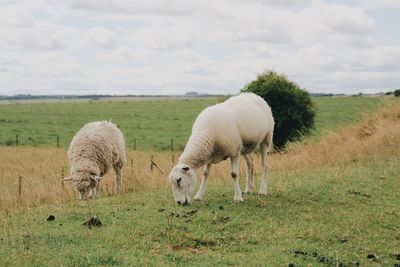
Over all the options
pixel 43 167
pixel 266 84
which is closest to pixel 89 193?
pixel 43 167

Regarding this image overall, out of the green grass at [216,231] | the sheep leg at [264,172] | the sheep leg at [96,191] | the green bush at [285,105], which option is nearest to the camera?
the green grass at [216,231]

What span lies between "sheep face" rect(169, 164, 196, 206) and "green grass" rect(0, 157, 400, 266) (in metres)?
0.24

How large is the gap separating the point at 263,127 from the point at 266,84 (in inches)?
611

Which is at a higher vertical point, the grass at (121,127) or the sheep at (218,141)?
the sheep at (218,141)

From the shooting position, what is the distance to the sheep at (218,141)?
37.0ft

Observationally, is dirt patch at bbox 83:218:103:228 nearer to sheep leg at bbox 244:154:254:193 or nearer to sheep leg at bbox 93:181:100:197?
sheep leg at bbox 93:181:100:197

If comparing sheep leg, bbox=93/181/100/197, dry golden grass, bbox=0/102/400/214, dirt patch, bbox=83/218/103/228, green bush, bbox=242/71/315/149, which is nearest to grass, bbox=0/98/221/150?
dry golden grass, bbox=0/102/400/214

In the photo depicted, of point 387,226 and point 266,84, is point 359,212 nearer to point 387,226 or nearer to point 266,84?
point 387,226

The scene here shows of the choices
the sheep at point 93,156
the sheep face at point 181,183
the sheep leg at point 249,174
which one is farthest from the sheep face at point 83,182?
the sheep leg at point 249,174

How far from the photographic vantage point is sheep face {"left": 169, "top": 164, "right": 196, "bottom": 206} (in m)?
11.2

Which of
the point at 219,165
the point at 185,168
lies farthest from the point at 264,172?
the point at 219,165

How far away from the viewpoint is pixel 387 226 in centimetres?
1005

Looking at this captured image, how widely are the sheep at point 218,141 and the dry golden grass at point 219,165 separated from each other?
3.51 metres

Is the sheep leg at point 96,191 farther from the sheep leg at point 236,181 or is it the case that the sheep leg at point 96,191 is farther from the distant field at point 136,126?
the distant field at point 136,126
